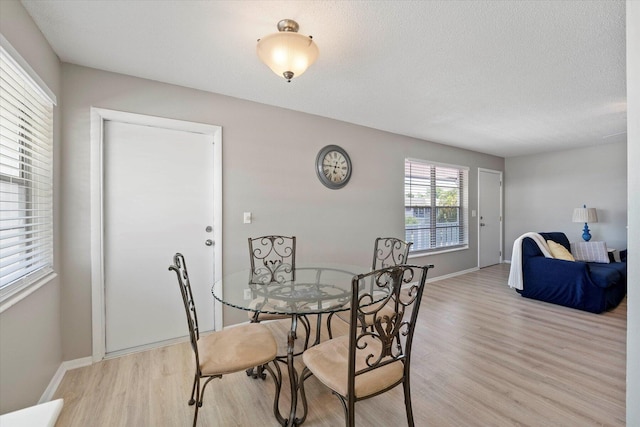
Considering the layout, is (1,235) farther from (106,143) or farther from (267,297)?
(267,297)

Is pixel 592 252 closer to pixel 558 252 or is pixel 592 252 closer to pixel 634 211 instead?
pixel 558 252

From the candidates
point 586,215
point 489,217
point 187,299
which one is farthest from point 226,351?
point 586,215

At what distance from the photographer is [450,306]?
11.6 ft

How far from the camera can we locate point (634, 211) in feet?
4.01

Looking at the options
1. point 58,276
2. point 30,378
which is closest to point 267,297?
point 30,378

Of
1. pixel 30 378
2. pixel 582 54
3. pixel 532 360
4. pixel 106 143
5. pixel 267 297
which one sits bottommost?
pixel 532 360

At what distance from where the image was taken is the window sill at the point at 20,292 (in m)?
1.37

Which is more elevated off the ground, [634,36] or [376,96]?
[376,96]

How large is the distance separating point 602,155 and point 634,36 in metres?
5.04

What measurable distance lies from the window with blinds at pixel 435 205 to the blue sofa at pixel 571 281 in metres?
1.32

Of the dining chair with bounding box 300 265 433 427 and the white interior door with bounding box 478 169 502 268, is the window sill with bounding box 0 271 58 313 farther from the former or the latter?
the white interior door with bounding box 478 169 502 268

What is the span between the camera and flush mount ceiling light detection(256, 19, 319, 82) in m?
1.54

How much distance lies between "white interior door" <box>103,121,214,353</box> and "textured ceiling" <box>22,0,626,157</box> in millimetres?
586

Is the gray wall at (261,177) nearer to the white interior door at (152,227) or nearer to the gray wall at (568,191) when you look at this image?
the white interior door at (152,227)
